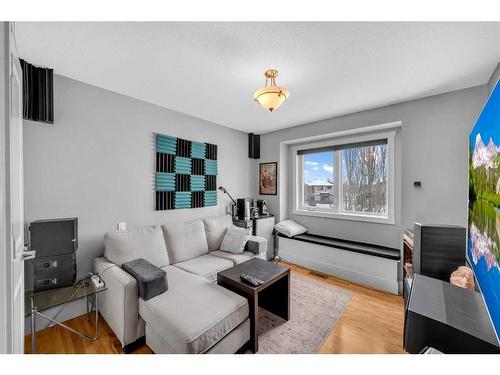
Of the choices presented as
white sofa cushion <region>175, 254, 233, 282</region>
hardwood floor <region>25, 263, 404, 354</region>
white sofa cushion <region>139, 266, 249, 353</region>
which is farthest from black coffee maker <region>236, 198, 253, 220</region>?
hardwood floor <region>25, 263, 404, 354</region>

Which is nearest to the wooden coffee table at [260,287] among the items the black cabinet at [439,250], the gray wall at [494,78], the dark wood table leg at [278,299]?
the dark wood table leg at [278,299]

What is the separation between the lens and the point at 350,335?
1.86 meters

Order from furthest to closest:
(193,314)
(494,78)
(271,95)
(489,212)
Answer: (494,78)
(271,95)
(193,314)
(489,212)

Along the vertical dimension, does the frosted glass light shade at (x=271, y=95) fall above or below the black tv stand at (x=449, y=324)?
above

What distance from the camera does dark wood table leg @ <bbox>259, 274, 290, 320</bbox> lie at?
2068 mm

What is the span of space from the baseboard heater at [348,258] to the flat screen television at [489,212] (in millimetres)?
1316

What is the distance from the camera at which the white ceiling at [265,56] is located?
1399 millimetres

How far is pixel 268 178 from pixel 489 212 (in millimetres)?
3183

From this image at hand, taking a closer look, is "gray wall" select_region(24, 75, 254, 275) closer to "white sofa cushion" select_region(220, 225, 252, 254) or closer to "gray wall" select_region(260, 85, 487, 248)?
"white sofa cushion" select_region(220, 225, 252, 254)

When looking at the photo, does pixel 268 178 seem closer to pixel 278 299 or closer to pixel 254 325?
pixel 278 299

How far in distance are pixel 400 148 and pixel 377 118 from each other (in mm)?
537

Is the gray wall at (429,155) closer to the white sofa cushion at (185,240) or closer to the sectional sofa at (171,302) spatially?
the sectional sofa at (171,302)

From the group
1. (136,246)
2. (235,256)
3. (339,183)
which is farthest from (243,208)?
(136,246)
